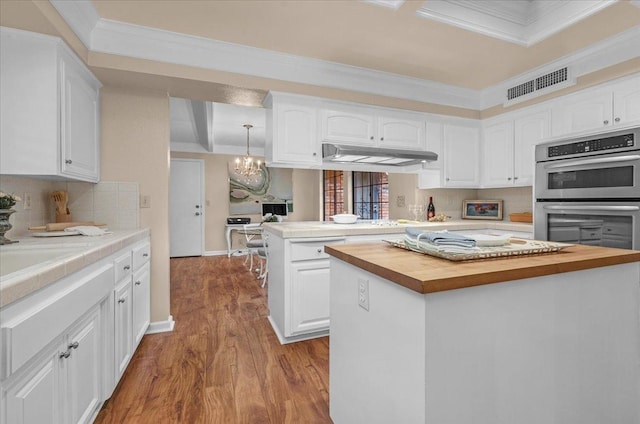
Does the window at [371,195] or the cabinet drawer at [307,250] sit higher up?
the window at [371,195]

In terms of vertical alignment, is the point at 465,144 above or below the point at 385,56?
below

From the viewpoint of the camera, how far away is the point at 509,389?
0.95m

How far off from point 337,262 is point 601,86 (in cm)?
292

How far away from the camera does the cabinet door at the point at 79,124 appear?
186 cm

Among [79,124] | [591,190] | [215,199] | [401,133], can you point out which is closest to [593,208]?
[591,190]

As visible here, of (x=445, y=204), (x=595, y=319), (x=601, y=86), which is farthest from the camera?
(x=445, y=204)

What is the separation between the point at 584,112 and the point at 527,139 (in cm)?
52

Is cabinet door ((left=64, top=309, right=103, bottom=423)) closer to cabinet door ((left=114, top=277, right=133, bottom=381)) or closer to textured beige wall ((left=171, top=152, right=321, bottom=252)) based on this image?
cabinet door ((left=114, top=277, right=133, bottom=381))

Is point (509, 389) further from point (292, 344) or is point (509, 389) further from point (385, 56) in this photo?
point (385, 56)

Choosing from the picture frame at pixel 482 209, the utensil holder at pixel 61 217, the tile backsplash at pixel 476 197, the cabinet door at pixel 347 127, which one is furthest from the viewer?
the picture frame at pixel 482 209

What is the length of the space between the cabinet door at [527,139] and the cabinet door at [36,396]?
12.4 feet

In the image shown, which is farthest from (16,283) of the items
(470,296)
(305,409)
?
(305,409)

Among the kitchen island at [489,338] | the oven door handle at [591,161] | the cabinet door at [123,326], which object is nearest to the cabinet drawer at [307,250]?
the kitchen island at [489,338]

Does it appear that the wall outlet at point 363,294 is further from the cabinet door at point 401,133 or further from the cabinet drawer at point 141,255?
the cabinet door at point 401,133
